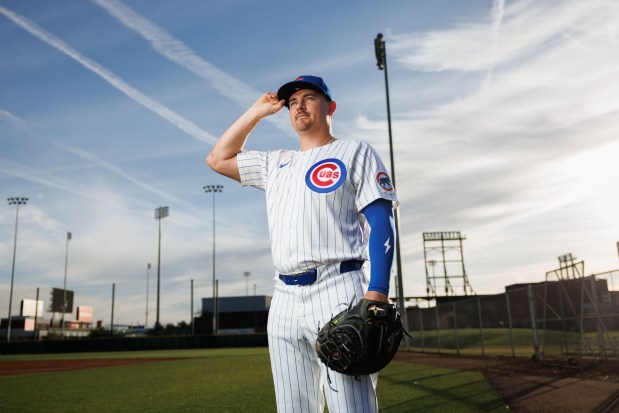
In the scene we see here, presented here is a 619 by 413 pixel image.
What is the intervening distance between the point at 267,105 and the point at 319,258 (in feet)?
3.25

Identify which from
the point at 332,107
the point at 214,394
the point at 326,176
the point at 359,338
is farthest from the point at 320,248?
the point at 214,394

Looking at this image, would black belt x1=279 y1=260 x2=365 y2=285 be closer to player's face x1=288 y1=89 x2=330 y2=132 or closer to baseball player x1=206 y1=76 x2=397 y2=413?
baseball player x1=206 y1=76 x2=397 y2=413

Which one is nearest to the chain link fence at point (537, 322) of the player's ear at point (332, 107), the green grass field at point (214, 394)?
the green grass field at point (214, 394)

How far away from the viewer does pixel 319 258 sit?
7.66 ft

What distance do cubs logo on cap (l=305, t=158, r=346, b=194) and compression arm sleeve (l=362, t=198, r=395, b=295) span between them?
0.18m

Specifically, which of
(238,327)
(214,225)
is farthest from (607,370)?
(238,327)

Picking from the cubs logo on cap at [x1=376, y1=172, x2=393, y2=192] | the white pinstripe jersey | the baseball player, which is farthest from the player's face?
the cubs logo on cap at [x1=376, y1=172, x2=393, y2=192]

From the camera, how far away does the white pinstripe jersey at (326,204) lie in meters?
2.37

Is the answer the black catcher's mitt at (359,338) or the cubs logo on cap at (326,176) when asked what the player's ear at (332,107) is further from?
the black catcher's mitt at (359,338)

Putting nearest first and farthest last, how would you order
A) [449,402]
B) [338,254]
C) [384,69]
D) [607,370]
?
[338,254] < [449,402] < [607,370] < [384,69]

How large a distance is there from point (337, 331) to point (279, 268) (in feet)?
1.53

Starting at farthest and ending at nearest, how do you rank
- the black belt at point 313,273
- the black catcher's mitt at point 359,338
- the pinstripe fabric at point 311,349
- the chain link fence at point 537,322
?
the chain link fence at point 537,322, the black belt at point 313,273, the pinstripe fabric at point 311,349, the black catcher's mitt at point 359,338

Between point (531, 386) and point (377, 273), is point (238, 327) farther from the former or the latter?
point (377, 273)

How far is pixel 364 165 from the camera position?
2.46 metres
